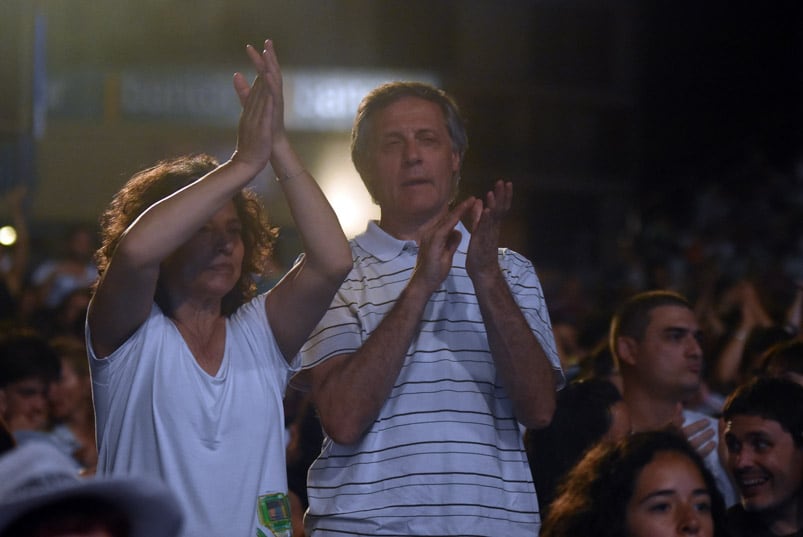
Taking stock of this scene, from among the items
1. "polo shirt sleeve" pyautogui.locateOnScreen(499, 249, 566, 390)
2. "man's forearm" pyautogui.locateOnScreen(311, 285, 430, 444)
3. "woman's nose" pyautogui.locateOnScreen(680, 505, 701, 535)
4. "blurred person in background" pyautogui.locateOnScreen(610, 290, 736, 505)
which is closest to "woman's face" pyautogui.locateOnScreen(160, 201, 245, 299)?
"man's forearm" pyautogui.locateOnScreen(311, 285, 430, 444)

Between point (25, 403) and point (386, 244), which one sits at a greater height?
point (386, 244)

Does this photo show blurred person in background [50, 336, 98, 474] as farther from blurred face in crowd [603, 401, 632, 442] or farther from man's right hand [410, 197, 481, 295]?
man's right hand [410, 197, 481, 295]

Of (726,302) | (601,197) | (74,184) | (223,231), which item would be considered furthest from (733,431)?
(601,197)

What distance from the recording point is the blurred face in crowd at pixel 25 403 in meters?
5.23

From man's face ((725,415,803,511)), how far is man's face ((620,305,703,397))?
88 cm

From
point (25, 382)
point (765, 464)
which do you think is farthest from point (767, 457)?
point (25, 382)

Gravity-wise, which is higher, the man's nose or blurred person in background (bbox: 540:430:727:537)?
the man's nose

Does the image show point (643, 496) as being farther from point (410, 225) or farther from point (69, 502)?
point (69, 502)

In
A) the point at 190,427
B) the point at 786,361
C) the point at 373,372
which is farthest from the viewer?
the point at 786,361

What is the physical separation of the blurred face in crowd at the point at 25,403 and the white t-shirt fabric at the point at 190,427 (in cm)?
262

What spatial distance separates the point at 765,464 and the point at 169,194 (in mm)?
2196

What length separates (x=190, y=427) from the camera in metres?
2.65

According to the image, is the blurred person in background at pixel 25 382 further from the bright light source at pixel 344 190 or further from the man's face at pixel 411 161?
the bright light source at pixel 344 190

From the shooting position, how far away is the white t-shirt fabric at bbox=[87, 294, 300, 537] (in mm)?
2621
